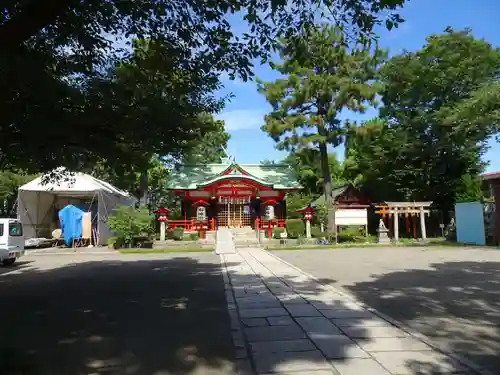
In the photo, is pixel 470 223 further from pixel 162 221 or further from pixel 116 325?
pixel 116 325

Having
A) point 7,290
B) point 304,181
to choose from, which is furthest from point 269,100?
point 7,290

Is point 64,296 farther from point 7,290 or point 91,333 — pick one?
point 91,333

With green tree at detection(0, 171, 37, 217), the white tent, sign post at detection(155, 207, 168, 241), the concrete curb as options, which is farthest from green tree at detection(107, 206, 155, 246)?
the concrete curb

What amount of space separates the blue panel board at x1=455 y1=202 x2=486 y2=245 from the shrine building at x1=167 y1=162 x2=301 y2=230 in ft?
37.8

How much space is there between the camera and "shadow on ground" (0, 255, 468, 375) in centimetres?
487

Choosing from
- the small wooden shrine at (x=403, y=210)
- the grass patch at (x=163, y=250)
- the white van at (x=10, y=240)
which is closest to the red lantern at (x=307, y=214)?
the small wooden shrine at (x=403, y=210)

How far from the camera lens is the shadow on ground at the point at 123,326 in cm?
487

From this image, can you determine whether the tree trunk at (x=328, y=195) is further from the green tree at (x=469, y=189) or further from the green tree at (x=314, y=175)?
the green tree at (x=314, y=175)

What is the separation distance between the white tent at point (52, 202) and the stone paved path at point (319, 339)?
1884cm

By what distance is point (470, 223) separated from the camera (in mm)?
23516

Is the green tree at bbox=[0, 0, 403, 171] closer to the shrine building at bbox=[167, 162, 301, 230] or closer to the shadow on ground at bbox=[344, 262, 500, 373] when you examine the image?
the shadow on ground at bbox=[344, 262, 500, 373]

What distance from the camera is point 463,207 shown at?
23.8 metres

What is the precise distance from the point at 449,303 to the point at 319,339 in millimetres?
3573

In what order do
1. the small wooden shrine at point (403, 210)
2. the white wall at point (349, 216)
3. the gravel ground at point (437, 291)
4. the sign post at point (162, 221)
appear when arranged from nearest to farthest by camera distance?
the gravel ground at point (437, 291) < the white wall at point (349, 216) < the sign post at point (162, 221) < the small wooden shrine at point (403, 210)
